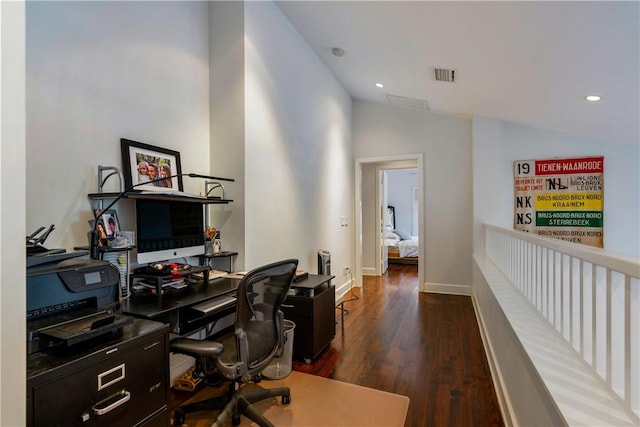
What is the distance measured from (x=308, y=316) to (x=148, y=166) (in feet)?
5.56

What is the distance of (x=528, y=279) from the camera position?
78.7 inches

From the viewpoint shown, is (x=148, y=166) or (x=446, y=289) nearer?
(x=148, y=166)

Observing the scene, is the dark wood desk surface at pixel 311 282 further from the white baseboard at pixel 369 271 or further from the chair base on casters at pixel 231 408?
the white baseboard at pixel 369 271

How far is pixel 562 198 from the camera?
4.08 metres

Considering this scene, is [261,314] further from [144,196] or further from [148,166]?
[148,166]

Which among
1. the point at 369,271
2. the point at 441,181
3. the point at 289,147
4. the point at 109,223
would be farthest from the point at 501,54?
the point at 369,271

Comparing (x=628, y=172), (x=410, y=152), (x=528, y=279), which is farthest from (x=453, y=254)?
(x=528, y=279)

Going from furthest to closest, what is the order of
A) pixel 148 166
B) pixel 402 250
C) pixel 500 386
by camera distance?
1. pixel 402 250
2. pixel 148 166
3. pixel 500 386

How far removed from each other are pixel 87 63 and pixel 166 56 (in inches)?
24.6

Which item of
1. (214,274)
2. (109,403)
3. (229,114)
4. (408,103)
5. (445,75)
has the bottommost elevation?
(109,403)

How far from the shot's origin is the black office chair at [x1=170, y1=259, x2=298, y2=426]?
159 centimetres

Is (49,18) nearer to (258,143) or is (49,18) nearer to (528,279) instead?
(258,143)

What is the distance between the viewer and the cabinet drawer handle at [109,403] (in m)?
1.15

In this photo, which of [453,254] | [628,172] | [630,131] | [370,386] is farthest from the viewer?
[453,254]
